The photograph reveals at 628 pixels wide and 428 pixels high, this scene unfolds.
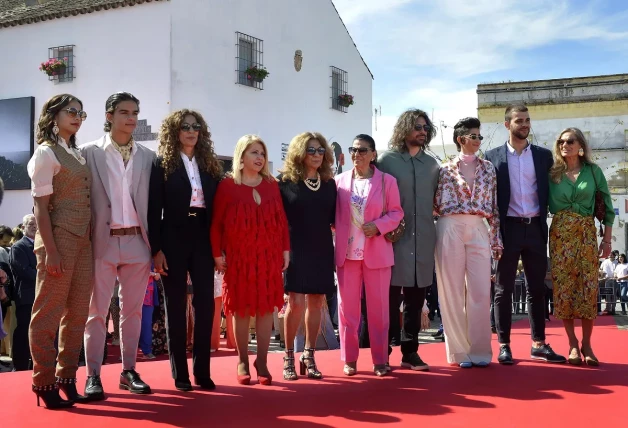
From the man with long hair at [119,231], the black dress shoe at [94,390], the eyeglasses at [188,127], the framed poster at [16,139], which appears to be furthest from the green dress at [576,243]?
the framed poster at [16,139]

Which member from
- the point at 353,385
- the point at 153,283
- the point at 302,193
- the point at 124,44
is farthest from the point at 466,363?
the point at 124,44

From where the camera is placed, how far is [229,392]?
533 centimetres

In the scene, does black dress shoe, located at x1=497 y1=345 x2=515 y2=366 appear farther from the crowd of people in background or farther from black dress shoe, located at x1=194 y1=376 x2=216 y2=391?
black dress shoe, located at x1=194 y1=376 x2=216 y2=391

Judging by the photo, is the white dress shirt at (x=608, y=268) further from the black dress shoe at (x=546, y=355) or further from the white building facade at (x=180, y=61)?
the black dress shoe at (x=546, y=355)

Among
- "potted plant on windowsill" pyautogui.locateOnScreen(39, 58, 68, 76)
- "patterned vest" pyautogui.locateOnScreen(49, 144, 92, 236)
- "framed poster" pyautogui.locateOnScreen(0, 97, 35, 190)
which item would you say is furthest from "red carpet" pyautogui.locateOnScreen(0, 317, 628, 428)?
"framed poster" pyautogui.locateOnScreen(0, 97, 35, 190)

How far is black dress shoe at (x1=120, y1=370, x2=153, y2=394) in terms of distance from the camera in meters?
5.29

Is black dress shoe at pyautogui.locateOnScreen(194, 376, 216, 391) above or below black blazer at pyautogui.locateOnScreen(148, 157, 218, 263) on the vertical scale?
below

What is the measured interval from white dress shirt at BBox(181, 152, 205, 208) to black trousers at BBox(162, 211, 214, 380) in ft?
0.28

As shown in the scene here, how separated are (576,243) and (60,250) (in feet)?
13.7

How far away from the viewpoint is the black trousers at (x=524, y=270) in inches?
257

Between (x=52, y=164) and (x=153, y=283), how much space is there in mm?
4721

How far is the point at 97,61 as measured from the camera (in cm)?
1803

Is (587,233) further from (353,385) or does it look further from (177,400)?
(177,400)

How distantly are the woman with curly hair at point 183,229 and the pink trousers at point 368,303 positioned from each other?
3.75 feet
